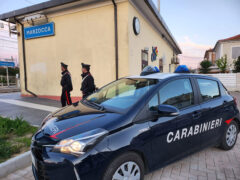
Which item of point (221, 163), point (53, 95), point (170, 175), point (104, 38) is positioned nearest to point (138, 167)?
point (170, 175)

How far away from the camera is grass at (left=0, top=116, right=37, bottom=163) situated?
112 inches

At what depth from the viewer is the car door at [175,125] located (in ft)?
7.26

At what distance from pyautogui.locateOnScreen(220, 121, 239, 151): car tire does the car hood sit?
7.64 feet

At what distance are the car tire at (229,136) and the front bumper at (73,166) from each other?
8.35ft

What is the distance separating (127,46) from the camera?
23.0 feet

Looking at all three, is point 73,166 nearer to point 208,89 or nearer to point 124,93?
point 124,93

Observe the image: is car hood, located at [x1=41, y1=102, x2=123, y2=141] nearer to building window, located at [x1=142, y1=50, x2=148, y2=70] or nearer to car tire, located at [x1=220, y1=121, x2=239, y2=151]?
car tire, located at [x1=220, y1=121, x2=239, y2=151]

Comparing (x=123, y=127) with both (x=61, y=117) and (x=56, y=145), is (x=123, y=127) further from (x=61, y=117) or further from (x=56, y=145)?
(x=61, y=117)

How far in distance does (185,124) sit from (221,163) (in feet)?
3.73

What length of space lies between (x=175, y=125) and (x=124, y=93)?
90cm

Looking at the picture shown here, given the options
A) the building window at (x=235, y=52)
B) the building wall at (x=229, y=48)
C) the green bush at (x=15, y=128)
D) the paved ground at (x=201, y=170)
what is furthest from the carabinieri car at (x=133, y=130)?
the building wall at (x=229, y=48)

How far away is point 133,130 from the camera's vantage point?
78.4 inches

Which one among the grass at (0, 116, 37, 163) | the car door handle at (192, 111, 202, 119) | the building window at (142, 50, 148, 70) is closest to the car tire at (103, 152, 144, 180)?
the car door handle at (192, 111, 202, 119)

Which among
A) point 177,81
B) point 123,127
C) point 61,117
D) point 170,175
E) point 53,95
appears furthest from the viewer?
point 53,95
